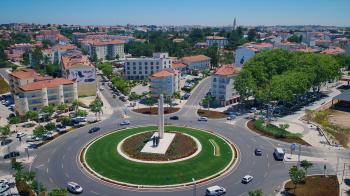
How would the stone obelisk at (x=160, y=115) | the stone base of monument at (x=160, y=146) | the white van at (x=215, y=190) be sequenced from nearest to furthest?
the white van at (x=215, y=190)
the stone base of monument at (x=160, y=146)
the stone obelisk at (x=160, y=115)

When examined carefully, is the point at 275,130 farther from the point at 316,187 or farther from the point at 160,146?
the point at 160,146

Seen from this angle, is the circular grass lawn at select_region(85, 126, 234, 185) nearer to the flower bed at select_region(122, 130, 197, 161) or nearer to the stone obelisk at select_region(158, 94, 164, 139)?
the flower bed at select_region(122, 130, 197, 161)

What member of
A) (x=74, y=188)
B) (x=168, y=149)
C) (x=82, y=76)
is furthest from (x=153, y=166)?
(x=82, y=76)

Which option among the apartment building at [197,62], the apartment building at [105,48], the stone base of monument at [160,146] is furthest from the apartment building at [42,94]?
the apartment building at [105,48]

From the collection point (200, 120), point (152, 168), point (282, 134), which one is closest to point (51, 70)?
point (200, 120)

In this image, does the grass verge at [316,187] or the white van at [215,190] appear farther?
the grass verge at [316,187]

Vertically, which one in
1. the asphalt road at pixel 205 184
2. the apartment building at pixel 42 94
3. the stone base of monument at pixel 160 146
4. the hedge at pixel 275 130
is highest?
the apartment building at pixel 42 94

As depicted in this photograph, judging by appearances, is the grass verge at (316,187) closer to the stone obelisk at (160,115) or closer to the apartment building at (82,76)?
the stone obelisk at (160,115)
